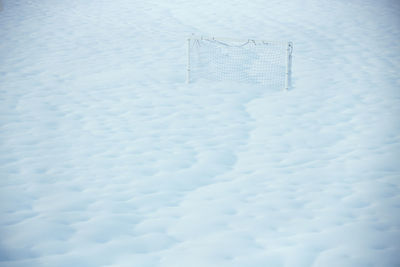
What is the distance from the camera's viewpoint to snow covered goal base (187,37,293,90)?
826 centimetres

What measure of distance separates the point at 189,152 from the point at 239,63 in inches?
162

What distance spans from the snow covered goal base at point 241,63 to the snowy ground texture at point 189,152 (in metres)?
0.34

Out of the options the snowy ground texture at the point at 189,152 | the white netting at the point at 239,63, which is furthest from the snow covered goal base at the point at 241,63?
the snowy ground texture at the point at 189,152

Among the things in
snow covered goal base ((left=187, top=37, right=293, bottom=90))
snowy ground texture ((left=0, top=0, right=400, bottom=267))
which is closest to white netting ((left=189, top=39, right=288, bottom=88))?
snow covered goal base ((left=187, top=37, right=293, bottom=90))

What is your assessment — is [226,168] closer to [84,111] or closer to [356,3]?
[84,111]

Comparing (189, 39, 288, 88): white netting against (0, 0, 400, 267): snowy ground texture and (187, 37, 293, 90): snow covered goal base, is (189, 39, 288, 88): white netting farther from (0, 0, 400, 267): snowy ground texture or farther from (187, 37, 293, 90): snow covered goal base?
(0, 0, 400, 267): snowy ground texture

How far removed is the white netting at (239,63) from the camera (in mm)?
8445

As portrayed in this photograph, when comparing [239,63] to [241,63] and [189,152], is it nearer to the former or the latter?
[241,63]

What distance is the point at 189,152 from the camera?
561 cm

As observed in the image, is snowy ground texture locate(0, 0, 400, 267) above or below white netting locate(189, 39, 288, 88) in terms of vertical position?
below

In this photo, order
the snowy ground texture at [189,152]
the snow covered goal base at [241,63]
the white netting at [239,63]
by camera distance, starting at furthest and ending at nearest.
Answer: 1. the white netting at [239,63]
2. the snow covered goal base at [241,63]
3. the snowy ground texture at [189,152]

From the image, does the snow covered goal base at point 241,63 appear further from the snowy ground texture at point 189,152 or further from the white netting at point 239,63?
the snowy ground texture at point 189,152

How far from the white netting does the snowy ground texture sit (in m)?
0.41

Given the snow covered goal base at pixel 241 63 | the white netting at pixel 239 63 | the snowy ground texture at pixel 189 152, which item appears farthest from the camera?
the white netting at pixel 239 63
